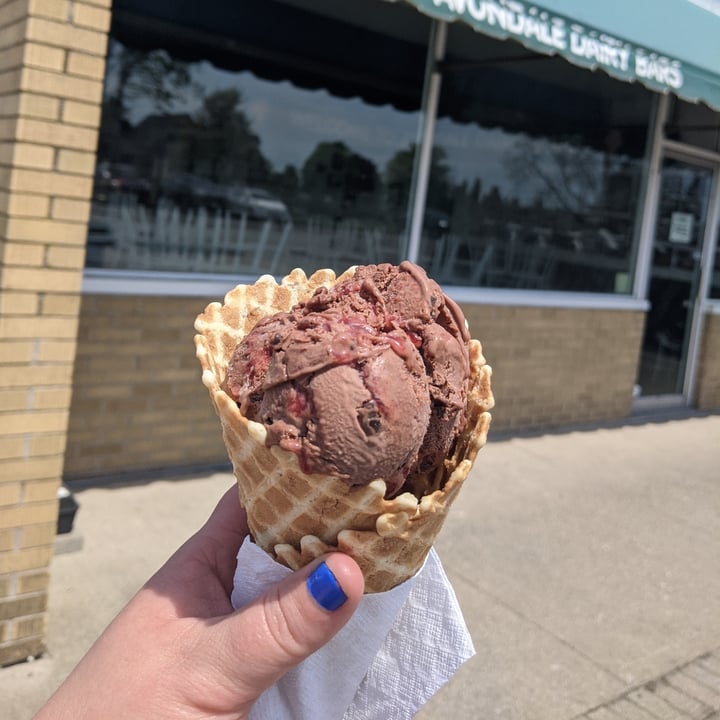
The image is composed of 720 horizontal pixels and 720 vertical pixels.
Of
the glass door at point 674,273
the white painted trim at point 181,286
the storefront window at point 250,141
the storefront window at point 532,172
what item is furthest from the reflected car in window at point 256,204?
the glass door at point 674,273

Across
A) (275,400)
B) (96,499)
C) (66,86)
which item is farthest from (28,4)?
(96,499)

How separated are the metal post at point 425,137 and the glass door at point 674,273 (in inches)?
130

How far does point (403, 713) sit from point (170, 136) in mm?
4826

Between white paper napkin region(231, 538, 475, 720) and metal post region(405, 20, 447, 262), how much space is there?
5.28m

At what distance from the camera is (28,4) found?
10.3ft

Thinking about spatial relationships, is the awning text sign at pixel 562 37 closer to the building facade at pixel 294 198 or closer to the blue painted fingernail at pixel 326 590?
the building facade at pixel 294 198

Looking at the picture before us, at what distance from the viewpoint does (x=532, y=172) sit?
25.8 feet

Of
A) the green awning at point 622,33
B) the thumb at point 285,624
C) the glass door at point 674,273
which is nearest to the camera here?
the thumb at point 285,624

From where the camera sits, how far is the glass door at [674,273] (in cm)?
914

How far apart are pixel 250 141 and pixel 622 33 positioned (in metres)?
2.85

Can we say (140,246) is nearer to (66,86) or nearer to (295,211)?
(295,211)

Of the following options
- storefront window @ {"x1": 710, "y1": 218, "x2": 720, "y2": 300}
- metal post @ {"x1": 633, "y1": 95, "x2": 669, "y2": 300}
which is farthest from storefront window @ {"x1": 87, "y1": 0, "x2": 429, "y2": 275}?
storefront window @ {"x1": 710, "y1": 218, "x2": 720, "y2": 300}

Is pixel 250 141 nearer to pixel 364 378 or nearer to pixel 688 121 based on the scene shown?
pixel 364 378

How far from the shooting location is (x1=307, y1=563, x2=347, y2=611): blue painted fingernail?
169 cm
